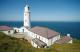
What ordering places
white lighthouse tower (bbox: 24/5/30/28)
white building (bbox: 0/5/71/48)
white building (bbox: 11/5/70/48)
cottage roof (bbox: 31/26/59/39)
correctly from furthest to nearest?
white lighthouse tower (bbox: 24/5/30/28), cottage roof (bbox: 31/26/59/39), white building (bbox: 0/5/71/48), white building (bbox: 11/5/70/48)

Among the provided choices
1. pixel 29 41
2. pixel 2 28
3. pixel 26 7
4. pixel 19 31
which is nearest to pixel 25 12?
pixel 26 7

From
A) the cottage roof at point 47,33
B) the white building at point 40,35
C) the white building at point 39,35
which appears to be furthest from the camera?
the cottage roof at point 47,33

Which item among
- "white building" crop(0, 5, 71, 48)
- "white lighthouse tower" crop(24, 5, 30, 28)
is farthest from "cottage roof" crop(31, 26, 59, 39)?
"white lighthouse tower" crop(24, 5, 30, 28)

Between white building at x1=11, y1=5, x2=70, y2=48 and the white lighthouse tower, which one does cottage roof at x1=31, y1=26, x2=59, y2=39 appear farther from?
the white lighthouse tower

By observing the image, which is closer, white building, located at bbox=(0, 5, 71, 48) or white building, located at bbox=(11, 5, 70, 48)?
white building, located at bbox=(11, 5, 70, 48)

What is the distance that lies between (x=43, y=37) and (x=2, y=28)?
15947 millimetres

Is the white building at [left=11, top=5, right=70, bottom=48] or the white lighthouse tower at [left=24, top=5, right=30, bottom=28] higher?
the white lighthouse tower at [left=24, top=5, right=30, bottom=28]

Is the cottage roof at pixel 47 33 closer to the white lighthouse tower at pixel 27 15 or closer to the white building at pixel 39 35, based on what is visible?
the white building at pixel 39 35

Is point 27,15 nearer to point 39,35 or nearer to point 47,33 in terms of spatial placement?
point 39,35

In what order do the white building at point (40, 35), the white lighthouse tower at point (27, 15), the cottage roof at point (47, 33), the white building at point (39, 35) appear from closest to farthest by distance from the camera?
1. the white building at point (40, 35)
2. the white building at point (39, 35)
3. the cottage roof at point (47, 33)
4. the white lighthouse tower at point (27, 15)

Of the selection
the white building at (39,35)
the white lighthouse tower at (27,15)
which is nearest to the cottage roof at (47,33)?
the white building at (39,35)

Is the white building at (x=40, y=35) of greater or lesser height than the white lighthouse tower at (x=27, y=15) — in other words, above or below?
below

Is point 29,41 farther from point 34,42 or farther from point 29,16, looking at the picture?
point 29,16

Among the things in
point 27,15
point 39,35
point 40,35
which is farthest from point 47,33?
point 27,15
